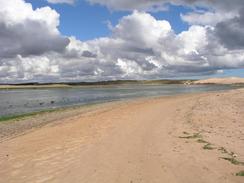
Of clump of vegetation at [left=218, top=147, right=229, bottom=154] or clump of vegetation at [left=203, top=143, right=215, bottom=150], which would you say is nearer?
clump of vegetation at [left=218, top=147, right=229, bottom=154]

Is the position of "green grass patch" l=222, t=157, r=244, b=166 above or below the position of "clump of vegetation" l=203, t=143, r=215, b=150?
above

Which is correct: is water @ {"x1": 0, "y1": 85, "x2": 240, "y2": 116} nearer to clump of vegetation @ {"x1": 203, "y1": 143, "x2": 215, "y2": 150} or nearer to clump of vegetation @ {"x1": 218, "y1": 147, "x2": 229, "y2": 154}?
clump of vegetation @ {"x1": 203, "y1": 143, "x2": 215, "y2": 150}

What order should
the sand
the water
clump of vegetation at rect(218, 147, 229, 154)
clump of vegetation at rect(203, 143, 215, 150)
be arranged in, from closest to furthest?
the sand → clump of vegetation at rect(218, 147, 229, 154) → clump of vegetation at rect(203, 143, 215, 150) → the water

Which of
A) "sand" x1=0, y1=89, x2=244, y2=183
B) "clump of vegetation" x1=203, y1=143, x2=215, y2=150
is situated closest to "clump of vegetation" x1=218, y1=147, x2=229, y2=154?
"sand" x1=0, y1=89, x2=244, y2=183

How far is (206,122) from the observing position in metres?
20.9

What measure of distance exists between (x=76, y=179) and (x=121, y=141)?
5.87m

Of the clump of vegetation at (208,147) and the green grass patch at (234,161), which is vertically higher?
the green grass patch at (234,161)

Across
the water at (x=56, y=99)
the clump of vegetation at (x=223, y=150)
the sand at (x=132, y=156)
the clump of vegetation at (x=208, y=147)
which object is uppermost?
the clump of vegetation at (x=223, y=150)

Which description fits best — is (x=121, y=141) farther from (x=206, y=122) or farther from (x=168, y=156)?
(x=206, y=122)

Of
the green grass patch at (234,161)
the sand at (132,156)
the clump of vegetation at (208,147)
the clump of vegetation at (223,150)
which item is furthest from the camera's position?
the clump of vegetation at (208,147)

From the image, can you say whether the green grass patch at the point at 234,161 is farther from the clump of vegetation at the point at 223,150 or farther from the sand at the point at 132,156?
the clump of vegetation at the point at 223,150

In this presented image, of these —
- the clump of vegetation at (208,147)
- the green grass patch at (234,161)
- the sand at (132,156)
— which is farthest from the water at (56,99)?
the green grass patch at (234,161)

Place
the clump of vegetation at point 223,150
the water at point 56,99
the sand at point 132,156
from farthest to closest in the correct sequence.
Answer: the water at point 56,99
the clump of vegetation at point 223,150
the sand at point 132,156

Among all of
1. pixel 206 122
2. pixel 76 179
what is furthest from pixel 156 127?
pixel 76 179
